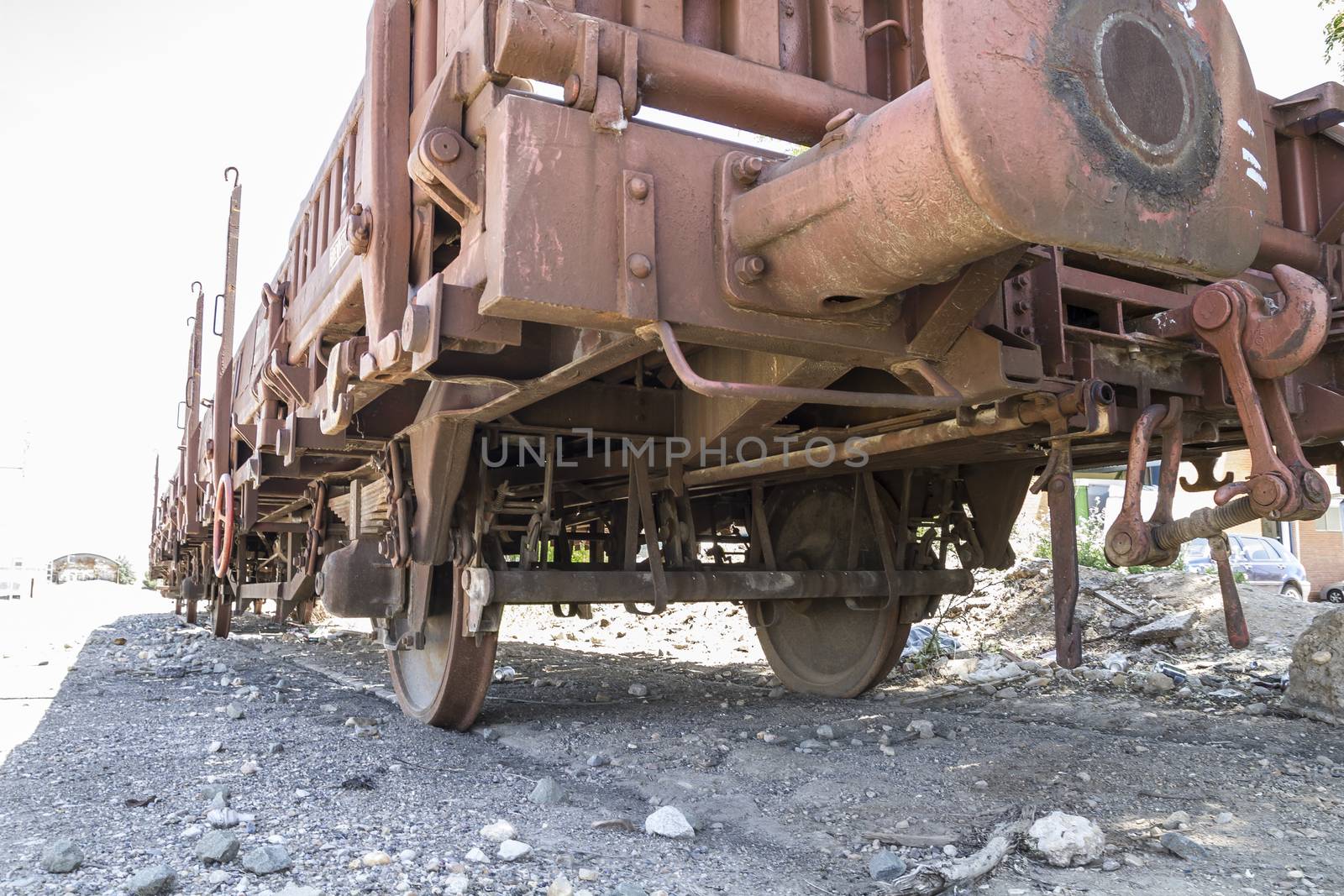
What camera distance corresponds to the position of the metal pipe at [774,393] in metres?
2.03

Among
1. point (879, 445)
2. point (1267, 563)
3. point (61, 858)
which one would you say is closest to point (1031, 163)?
point (879, 445)

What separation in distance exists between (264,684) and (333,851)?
4.45 metres

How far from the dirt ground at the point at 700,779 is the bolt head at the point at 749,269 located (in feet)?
4.92

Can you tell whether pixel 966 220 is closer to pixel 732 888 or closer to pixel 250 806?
pixel 732 888

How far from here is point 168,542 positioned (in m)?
12.8

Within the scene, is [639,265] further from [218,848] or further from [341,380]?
[218,848]

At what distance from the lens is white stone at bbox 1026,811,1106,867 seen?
246 cm

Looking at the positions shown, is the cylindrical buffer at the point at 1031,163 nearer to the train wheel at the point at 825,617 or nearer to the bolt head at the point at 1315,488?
the bolt head at the point at 1315,488

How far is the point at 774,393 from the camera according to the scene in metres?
2.24

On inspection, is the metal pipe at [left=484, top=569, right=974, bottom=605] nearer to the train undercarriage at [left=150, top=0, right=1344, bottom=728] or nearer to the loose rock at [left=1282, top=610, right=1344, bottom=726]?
the train undercarriage at [left=150, top=0, right=1344, bottom=728]

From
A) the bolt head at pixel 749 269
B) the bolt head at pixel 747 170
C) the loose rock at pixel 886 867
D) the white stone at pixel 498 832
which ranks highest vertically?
the bolt head at pixel 747 170

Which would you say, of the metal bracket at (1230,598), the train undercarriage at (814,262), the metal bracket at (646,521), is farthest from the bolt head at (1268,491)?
the metal bracket at (646,521)

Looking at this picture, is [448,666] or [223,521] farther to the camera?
[223,521]

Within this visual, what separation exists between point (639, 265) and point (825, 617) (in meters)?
4.08
